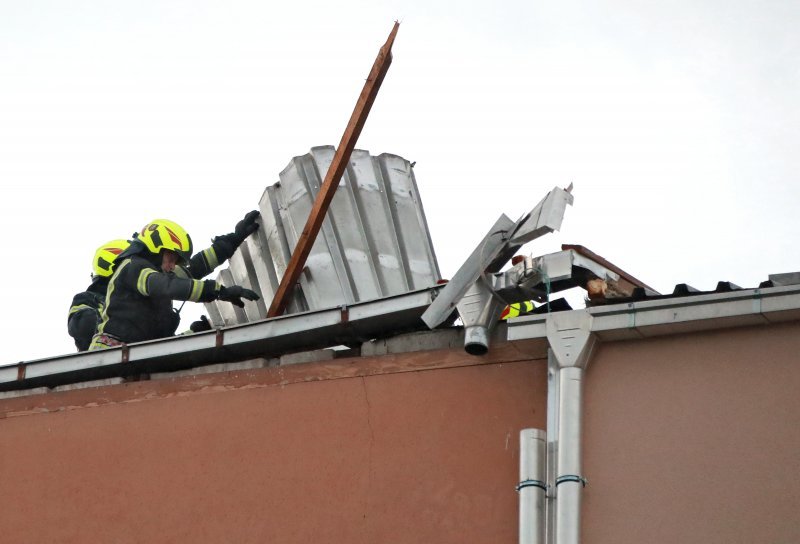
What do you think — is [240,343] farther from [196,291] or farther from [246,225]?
[246,225]

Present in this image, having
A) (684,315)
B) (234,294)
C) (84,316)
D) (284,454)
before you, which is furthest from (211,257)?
(684,315)

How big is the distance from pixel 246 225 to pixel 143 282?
85 centimetres

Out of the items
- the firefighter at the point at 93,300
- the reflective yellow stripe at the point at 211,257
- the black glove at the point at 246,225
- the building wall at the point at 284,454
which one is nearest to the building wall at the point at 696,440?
the building wall at the point at 284,454

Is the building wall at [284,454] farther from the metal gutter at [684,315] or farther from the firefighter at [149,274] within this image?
the firefighter at [149,274]

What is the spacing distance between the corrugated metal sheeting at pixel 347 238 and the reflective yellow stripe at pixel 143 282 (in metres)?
0.73

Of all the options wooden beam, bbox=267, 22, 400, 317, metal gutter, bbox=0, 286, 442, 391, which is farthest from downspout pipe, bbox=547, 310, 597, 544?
wooden beam, bbox=267, 22, 400, 317

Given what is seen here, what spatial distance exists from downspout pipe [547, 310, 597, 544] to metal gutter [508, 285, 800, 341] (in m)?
0.07

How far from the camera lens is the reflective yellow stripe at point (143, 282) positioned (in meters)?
10.0

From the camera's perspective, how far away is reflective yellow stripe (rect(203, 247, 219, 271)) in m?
10.4

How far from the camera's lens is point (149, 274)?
1005 centimetres

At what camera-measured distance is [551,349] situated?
23.2 feet

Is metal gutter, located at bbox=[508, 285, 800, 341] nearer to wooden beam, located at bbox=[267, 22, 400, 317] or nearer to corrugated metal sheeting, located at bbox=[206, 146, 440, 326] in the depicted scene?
wooden beam, located at bbox=[267, 22, 400, 317]

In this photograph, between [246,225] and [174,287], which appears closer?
[174,287]

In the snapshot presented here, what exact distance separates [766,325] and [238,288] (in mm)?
4124
